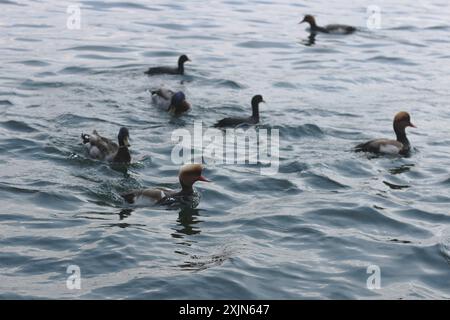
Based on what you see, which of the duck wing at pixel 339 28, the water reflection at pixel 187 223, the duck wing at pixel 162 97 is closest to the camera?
the water reflection at pixel 187 223

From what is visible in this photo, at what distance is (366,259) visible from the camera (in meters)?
12.9

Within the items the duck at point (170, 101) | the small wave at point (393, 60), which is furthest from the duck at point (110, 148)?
the small wave at point (393, 60)

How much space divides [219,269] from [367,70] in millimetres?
14705

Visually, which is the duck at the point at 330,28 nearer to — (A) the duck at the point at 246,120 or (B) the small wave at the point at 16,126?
(A) the duck at the point at 246,120

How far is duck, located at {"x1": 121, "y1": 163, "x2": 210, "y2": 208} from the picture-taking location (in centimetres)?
1459

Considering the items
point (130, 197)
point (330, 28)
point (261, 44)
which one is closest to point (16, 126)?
point (130, 197)

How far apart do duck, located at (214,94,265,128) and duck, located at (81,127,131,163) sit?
10.4 ft

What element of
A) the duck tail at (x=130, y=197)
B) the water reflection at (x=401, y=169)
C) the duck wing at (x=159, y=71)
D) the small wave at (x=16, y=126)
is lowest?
the water reflection at (x=401, y=169)

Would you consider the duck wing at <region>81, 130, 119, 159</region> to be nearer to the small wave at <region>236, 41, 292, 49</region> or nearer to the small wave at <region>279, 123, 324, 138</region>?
the small wave at <region>279, 123, 324, 138</region>

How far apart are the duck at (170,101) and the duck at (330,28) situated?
1152 cm


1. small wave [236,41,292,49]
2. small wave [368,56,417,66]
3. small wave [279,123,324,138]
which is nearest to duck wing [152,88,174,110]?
small wave [279,123,324,138]

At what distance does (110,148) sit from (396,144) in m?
5.75

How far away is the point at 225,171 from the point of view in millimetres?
16688

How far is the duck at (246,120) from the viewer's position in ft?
63.7
